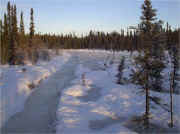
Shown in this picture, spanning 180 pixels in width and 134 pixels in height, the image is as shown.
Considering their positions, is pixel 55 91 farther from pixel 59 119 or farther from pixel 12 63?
pixel 12 63

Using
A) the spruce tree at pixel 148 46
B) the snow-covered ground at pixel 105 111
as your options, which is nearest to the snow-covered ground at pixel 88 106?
the snow-covered ground at pixel 105 111

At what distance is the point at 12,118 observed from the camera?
12.0 m

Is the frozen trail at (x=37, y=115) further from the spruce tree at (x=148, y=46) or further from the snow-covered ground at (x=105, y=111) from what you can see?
the spruce tree at (x=148, y=46)

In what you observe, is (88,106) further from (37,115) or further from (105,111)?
(37,115)

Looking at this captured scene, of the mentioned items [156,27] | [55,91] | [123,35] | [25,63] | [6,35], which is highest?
[123,35]

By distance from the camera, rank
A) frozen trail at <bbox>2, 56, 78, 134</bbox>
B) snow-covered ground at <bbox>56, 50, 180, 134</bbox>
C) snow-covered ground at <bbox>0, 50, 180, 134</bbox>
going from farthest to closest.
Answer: snow-covered ground at <bbox>0, 50, 180, 134</bbox>, snow-covered ground at <bbox>56, 50, 180, 134</bbox>, frozen trail at <bbox>2, 56, 78, 134</bbox>

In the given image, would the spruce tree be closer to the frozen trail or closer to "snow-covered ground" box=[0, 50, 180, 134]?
"snow-covered ground" box=[0, 50, 180, 134]

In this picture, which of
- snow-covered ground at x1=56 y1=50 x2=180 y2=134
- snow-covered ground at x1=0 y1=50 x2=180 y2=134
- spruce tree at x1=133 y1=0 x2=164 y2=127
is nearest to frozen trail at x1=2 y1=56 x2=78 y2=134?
snow-covered ground at x1=0 y1=50 x2=180 y2=134

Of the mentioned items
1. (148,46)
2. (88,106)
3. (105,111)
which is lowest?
(105,111)

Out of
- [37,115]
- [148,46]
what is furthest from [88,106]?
[148,46]

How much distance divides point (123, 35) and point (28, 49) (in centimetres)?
6629

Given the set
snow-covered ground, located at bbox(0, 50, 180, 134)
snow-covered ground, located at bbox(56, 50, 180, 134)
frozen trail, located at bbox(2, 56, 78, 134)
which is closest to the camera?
frozen trail, located at bbox(2, 56, 78, 134)

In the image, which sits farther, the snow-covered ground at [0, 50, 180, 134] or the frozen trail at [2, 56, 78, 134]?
the snow-covered ground at [0, 50, 180, 134]

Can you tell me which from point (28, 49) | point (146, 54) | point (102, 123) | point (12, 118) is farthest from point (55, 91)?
point (28, 49)
